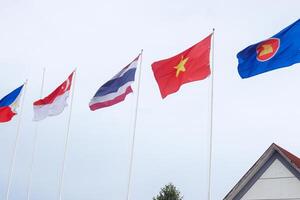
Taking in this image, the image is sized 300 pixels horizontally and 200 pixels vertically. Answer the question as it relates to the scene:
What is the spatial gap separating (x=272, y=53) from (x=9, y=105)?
17283 millimetres

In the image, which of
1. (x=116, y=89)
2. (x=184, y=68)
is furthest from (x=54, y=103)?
(x=184, y=68)

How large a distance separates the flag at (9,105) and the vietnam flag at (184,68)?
11998mm

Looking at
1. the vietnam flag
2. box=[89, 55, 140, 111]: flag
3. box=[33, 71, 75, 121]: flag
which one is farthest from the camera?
box=[33, 71, 75, 121]: flag

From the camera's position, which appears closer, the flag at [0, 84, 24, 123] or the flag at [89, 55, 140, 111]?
the flag at [89, 55, 140, 111]

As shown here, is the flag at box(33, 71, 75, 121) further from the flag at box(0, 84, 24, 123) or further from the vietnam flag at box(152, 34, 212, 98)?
the vietnam flag at box(152, 34, 212, 98)

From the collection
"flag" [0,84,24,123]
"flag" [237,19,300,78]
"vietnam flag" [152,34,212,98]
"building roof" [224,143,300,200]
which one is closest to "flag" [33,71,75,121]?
"flag" [0,84,24,123]

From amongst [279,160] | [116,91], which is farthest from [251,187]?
[116,91]

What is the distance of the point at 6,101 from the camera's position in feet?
99.9

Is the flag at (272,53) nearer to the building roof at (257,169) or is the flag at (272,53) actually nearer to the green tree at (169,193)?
the building roof at (257,169)

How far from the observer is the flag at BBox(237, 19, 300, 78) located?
687 inches

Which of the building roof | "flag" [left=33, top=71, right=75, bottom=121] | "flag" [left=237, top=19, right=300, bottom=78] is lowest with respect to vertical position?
the building roof

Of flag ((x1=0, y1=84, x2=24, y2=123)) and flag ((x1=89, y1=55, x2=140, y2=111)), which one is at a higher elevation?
flag ((x1=0, y1=84, x2=24, y2=123))

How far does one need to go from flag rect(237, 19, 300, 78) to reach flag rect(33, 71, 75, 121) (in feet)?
37.2

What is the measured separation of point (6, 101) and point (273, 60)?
17.8 m
